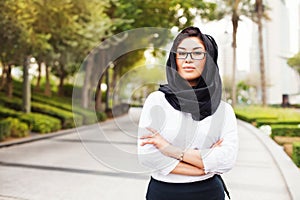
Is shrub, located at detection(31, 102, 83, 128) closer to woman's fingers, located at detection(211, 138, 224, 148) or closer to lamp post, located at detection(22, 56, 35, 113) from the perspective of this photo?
lamp post, located at detection(22, 56, 35, 113)

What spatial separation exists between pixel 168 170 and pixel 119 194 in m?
4.43

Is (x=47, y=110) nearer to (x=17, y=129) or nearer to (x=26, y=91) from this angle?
(x=26, y=91)

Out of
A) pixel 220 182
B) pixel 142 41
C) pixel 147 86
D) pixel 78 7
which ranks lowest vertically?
pixel 220 182

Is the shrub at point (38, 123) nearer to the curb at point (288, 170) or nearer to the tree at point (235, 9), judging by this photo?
the curb at point (288, 170)

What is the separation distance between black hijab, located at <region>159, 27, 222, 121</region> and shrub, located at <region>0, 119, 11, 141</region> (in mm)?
11709

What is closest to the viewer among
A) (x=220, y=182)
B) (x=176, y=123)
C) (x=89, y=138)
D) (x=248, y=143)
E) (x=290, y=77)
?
(x=176, y=123)

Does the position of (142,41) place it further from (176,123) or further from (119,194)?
(119,194)

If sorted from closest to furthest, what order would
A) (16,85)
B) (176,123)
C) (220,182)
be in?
(176,123), (220,182), (16,85)

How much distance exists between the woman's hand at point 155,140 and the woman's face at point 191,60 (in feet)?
0.94

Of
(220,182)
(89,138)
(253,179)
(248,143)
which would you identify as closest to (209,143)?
(220,182)

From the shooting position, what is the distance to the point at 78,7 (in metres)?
15.1

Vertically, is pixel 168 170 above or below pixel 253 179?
above

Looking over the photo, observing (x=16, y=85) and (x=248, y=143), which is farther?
(x=16, y=85)

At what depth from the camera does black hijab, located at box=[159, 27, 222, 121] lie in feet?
5.60
